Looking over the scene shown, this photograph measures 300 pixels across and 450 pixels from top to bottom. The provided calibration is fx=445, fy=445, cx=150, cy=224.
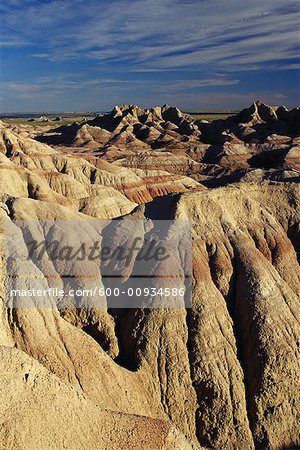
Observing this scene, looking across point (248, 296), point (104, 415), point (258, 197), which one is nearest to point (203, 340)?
point (248, 296)

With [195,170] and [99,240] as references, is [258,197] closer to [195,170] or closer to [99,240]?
[99,240]

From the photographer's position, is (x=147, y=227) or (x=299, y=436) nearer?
(x=299, y=436)

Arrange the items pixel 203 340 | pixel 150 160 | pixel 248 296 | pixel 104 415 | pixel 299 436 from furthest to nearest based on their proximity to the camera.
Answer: pixel 150 160, pixel 248 296, pixel 203 340, pixel 299 436, pixel 104 415

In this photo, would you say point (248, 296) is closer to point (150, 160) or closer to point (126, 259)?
point (126, 259)

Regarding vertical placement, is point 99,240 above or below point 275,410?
above

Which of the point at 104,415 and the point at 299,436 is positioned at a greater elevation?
the point at 104,415

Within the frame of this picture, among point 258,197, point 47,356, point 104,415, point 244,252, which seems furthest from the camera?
point 258,197

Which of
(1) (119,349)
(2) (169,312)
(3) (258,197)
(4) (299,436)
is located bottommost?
(4) (299,436)

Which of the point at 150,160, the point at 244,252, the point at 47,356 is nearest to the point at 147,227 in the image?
the point at 244,252

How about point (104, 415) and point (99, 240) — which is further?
point (99, 240)
